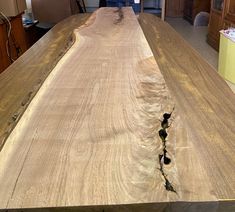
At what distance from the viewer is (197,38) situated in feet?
16.0

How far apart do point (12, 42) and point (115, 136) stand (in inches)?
98.1

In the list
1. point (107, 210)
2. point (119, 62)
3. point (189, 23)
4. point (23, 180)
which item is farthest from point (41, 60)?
point (189, 23)

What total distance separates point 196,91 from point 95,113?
450 mm

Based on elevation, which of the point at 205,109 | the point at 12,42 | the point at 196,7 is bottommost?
the point at 196,7

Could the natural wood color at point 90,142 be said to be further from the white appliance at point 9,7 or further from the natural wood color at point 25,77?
the white appliance at point 9,7

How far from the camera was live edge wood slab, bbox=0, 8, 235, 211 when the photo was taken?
60 centimetres

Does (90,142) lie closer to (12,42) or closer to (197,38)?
(12,42)

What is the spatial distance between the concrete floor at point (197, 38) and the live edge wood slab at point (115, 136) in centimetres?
195

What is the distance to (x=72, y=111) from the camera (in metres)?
0.89

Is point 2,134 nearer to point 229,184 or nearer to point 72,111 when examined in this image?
point 72,111

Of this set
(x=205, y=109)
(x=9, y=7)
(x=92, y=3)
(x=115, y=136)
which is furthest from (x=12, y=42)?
(x=92, y=3)

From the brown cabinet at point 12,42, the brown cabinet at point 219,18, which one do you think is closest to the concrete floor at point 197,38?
the brown cabinet at point 219,18

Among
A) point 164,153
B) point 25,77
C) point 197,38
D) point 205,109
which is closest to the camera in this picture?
point 164,153

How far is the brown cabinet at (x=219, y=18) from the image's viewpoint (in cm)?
379
